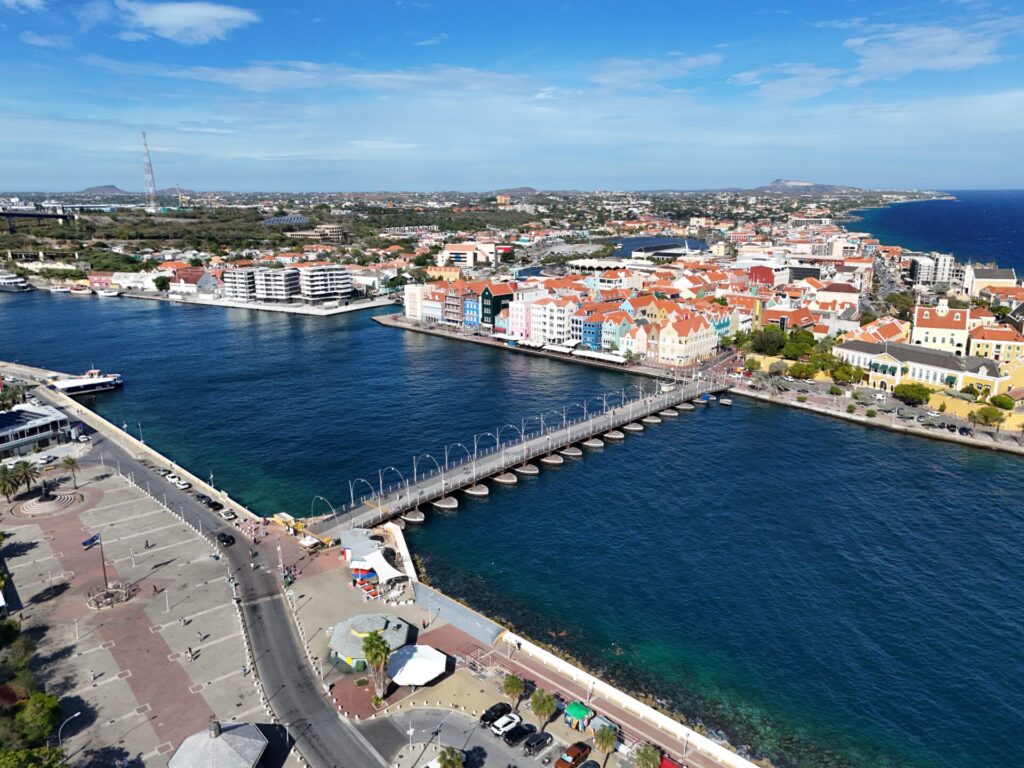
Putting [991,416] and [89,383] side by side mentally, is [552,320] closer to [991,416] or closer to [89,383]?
[991,416]

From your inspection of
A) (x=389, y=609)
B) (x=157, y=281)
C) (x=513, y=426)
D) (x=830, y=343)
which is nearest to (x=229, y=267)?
(x=157, y=281)

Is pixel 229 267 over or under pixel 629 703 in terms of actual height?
over

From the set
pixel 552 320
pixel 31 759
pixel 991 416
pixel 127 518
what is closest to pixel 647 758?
pixel 31 759

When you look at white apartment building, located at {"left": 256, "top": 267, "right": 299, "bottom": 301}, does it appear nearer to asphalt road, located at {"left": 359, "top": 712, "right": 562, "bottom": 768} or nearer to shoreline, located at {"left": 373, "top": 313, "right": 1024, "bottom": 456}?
shoreline, located at {"left": 373, "top": 313, "right": 1024, "bottom": 456}

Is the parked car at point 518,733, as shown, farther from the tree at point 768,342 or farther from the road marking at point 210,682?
the tree at point 768,342

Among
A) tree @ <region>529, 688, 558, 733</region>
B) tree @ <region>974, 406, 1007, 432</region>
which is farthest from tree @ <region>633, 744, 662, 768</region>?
tree @ <region>974, 406, 1007, 432</region>

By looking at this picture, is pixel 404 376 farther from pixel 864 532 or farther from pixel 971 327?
pixel 971 327
